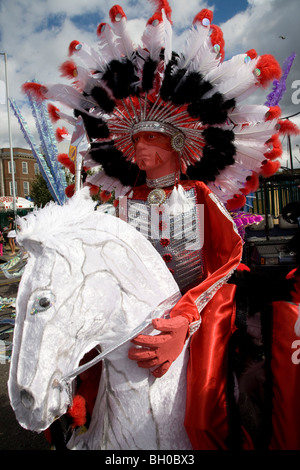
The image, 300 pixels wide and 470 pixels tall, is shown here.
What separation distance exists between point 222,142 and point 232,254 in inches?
30.0

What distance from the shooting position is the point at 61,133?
7.68ft

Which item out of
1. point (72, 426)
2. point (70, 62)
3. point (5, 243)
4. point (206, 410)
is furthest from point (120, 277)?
point (5, 243)

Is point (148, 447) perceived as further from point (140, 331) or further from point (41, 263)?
point (41, 263)

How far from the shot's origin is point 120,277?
1.16 meters

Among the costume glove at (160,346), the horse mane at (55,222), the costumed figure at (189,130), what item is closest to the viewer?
the horse mane at (55,222)

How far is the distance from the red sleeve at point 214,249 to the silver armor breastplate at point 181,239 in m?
0.05

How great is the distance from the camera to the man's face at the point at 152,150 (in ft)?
6.10

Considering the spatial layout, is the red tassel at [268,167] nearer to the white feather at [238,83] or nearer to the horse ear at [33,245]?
the white feather at [238,83]

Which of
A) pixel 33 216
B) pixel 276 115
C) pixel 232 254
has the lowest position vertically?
pixel 232 254

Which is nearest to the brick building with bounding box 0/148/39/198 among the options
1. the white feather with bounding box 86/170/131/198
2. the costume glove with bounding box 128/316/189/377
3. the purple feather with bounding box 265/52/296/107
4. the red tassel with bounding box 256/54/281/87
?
the purple feather with bounding box 265/52/296/107

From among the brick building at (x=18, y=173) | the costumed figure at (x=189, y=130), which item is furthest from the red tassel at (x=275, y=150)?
the brick building at (x=18, y=173)

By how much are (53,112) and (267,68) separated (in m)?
1.33

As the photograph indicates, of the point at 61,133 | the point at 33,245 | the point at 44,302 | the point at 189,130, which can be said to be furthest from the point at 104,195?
the point at 44,302

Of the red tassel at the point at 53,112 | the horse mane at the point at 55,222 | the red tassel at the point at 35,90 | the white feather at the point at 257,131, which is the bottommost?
the horse mane at the point at 55,222
